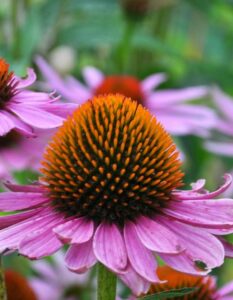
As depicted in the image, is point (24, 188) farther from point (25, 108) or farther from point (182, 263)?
point (182, 263)

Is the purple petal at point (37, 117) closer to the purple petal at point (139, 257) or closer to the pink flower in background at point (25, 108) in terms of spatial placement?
the pink flower in background at point (25, 108)

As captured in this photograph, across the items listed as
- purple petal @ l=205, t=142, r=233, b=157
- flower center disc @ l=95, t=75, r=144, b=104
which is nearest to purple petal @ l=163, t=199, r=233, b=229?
purple petal @ l=205, t=142, r=233, b=157

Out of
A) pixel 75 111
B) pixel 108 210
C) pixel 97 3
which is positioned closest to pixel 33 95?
pixel 75 111

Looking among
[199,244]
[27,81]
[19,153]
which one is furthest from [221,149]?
[199,244]

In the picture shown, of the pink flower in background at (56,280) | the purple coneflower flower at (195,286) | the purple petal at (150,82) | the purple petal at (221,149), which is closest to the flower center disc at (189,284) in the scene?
the purple coneflower flower at (195,286)

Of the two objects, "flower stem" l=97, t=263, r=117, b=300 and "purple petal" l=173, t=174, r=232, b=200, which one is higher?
"purple petal" l=173, t=174, r=232, b=200

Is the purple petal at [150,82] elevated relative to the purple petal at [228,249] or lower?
elevated

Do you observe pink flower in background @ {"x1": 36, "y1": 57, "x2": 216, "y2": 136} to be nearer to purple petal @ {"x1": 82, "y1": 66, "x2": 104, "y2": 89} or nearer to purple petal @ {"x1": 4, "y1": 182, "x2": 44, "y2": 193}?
purple petal @ {"x1": 82, "y1": 66, "x2": 104, "y2": 89}
